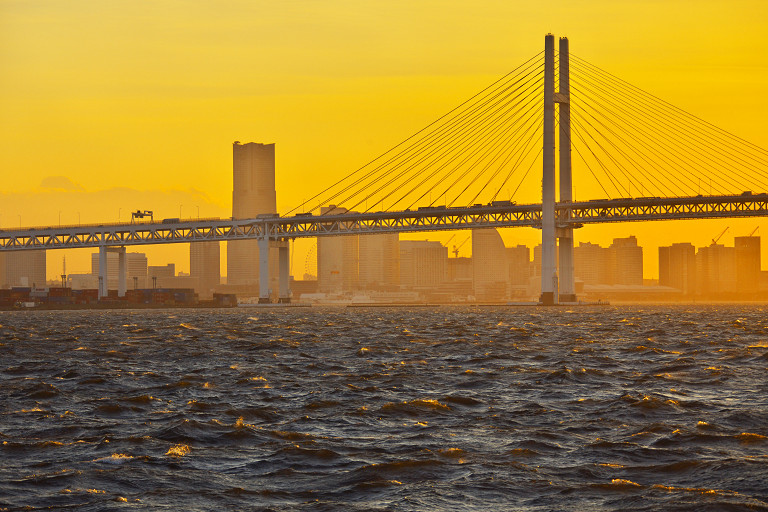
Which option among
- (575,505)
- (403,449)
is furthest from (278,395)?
(575,505)

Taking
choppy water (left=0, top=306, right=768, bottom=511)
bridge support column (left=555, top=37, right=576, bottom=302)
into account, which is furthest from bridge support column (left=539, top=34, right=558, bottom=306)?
choppy water (left=0, top=306, right=768, bottom=511)

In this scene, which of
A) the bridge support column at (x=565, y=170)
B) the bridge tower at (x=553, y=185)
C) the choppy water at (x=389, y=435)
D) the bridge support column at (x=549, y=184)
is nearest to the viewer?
the choppy water at (x=389, y=435)

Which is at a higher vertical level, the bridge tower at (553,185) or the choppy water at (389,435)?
the bridge tower at (553,185)

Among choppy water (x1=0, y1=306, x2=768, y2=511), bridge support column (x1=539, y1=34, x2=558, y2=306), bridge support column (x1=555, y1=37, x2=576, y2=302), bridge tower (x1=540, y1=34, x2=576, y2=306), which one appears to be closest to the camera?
choppy water (x1=0, y1=306, x2=768, y2=511)

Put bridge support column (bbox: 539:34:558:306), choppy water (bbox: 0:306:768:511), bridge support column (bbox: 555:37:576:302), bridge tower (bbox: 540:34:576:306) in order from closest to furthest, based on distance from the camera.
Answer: choppy water (bbox: 0:306:768:511) → bridge support column (bbox: 539:34:558:306) → bridge tower (bbox: 540:34:576:306) → bridge support column (bbox: 555:37:576:302)

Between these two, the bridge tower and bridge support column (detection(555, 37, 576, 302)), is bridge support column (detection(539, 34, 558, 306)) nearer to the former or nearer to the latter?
the bridge tower

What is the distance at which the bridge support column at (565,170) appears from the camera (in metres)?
154

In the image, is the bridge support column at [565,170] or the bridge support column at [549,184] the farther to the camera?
the bridge support column at [565,170]

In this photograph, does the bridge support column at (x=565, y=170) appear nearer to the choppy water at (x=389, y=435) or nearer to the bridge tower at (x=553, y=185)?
the bridge tower at (x=553, y=185)

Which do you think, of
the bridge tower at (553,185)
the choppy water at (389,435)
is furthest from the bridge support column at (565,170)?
the choppy water at (389,435)

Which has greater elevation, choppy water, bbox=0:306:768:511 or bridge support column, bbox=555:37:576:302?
bridge support column, bbox=555:37:576:302

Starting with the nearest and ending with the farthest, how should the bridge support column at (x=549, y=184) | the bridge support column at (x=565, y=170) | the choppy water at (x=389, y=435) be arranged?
1. the choppy water at (x=389, y=435)
2. the bridge support column at (x=549, y=184)
3. the bridge support column at (x=565, y=170)

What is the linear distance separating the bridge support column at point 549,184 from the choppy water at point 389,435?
10970 cm

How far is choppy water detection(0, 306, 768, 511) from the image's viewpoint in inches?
592
